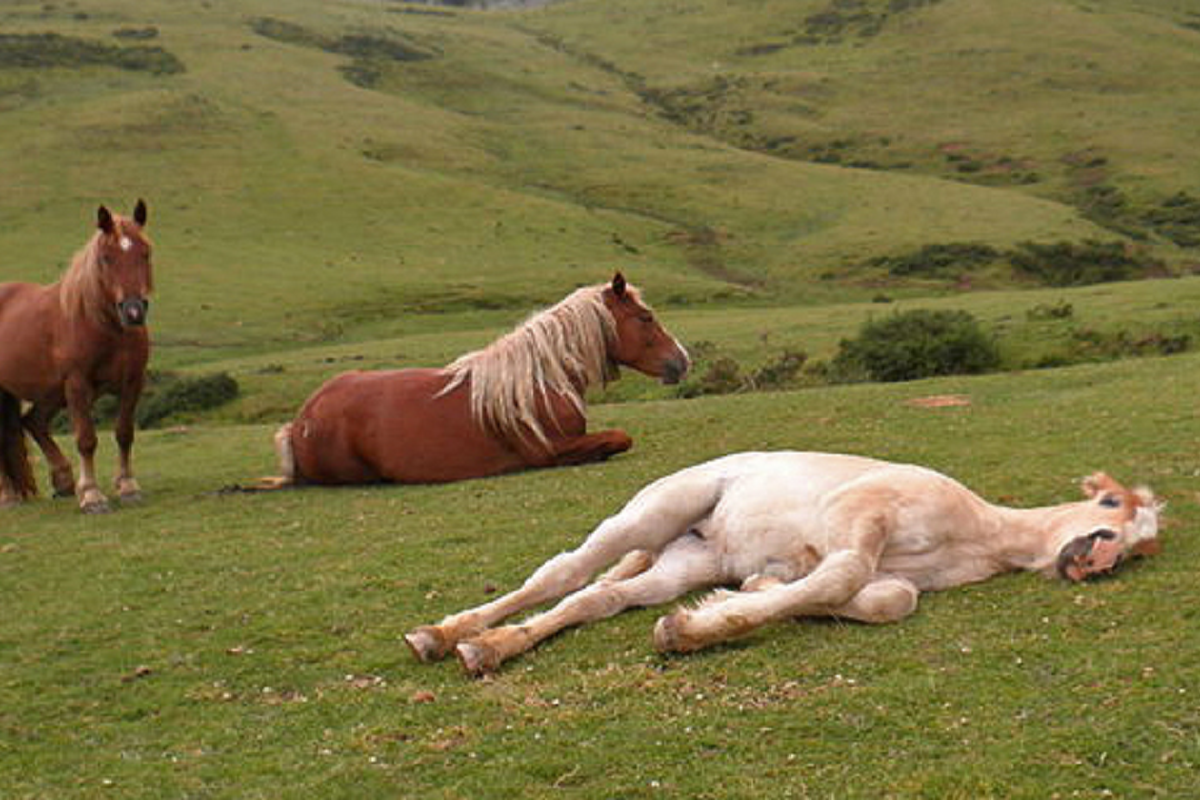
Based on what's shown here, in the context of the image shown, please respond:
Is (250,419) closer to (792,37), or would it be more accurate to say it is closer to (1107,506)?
(1107,506)

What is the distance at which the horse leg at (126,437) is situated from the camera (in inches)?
531

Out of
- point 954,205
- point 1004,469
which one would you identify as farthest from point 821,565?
point 954,205

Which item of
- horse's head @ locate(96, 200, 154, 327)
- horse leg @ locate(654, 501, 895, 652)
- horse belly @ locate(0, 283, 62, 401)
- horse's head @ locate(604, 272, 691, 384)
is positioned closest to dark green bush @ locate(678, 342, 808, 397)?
horse's head @ locate(604, 272, 691, 384)

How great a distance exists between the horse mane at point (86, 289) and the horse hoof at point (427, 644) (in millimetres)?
7373

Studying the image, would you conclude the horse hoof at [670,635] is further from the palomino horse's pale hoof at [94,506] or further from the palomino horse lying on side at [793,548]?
the palomino horse's pale hoof at [94,506]

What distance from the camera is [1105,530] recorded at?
6.82 m

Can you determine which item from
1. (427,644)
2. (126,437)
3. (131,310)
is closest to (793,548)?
(427,644)

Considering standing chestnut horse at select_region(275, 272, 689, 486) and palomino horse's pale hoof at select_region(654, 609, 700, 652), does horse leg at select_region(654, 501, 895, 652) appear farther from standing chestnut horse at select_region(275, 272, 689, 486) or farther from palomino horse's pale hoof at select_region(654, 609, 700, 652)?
standing chestnut horse at select_region(275, 272, 689, 486)

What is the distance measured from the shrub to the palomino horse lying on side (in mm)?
16779

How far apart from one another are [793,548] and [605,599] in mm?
1136

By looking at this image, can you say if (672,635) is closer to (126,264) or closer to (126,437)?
(126,264)

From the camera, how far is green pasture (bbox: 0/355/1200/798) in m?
4.86

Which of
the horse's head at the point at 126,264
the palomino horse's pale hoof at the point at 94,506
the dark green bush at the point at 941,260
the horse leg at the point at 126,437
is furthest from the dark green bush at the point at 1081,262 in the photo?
the horse's head at the point at 126,264

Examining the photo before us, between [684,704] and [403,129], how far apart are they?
73448mm
